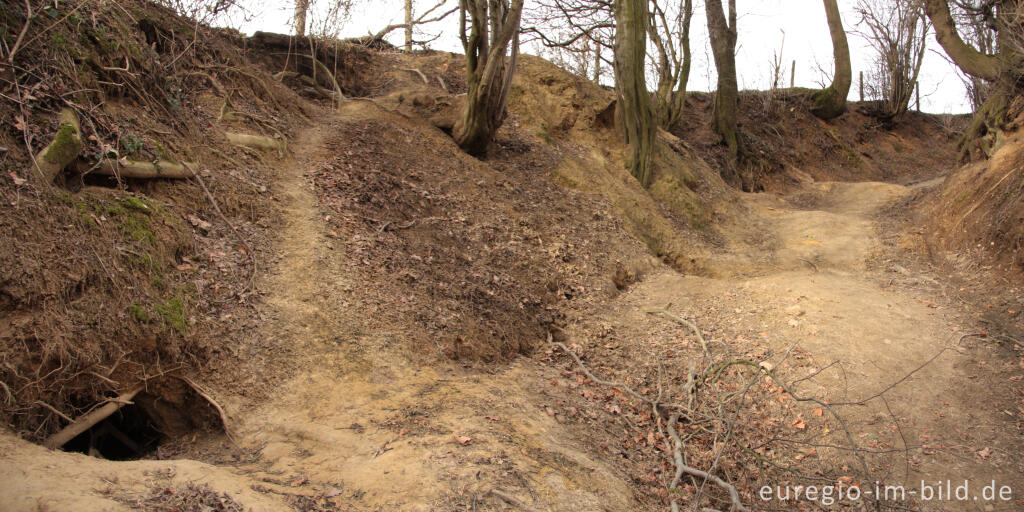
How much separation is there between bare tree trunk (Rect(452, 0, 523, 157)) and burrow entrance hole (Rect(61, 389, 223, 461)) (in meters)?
5.72

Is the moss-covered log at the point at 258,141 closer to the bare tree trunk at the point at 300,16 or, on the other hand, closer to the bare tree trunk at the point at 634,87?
the bare tree trunk at the point at 300,16

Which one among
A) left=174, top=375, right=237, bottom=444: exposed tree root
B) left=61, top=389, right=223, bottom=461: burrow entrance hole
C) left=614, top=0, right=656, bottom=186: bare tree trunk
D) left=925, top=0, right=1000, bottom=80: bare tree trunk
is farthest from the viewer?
left=614, top=0, right=656, bottom=186: bare tree trunk

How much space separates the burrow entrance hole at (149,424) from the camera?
3770 millimetres

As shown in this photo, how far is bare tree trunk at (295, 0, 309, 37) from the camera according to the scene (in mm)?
9172

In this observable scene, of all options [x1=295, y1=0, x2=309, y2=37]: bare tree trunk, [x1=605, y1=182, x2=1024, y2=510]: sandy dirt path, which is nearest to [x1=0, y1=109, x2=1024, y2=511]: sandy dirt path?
[x1=605, y1=182, x2=1024, y2=510]: sandy dirt path

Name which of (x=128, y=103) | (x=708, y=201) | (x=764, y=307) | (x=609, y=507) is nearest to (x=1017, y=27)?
(x=708, y=201)

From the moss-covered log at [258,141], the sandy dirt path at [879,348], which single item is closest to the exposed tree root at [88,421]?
the moss-covered log at [258,141]

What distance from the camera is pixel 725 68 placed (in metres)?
13.8

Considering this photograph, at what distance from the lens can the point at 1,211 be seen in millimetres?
3508

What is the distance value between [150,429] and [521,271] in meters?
3.99

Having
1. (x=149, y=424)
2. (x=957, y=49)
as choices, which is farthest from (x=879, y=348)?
(x=957, y=49)

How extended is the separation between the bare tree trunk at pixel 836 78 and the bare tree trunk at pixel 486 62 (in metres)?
12.2

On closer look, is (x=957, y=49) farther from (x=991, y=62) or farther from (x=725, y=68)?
(x=725, y=68)

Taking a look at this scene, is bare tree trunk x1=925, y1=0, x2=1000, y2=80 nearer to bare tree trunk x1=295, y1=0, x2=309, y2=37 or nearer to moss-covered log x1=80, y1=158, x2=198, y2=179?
bare tree trunk x1=295, y1=0, x2=309, y2=37
